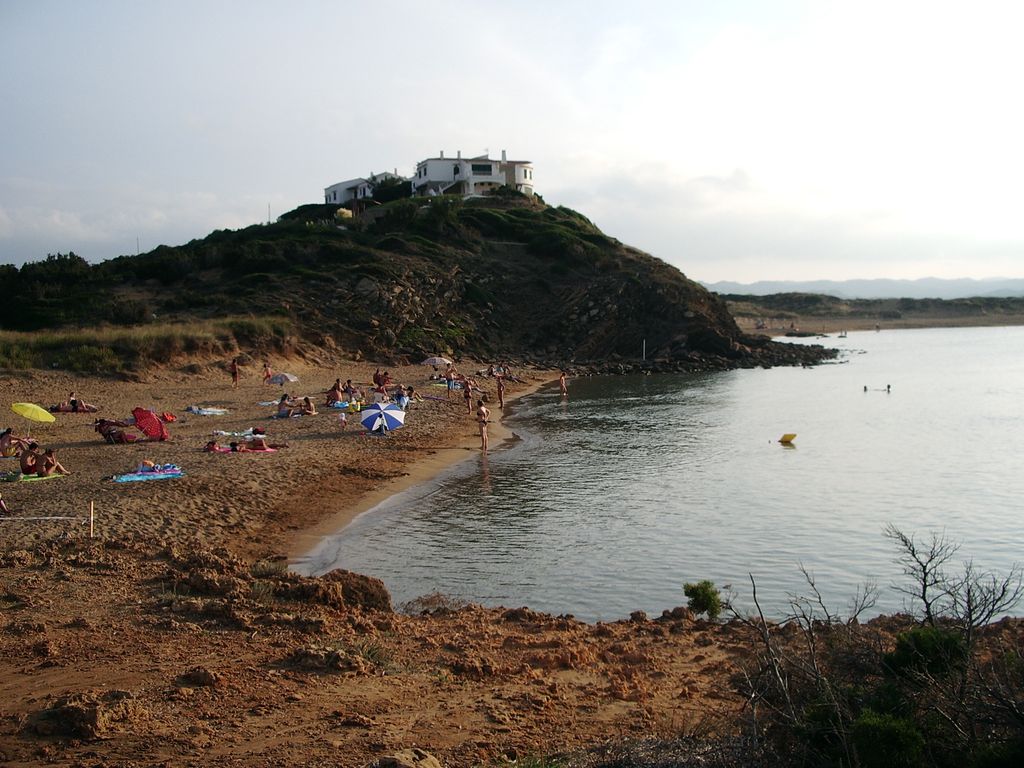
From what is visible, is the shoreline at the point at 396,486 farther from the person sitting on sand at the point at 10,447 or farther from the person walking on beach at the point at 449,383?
the person sitting on sand at the point at 10,447

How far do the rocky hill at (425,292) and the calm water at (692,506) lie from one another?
19.6 metres

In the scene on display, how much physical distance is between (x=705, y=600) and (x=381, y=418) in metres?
17.3

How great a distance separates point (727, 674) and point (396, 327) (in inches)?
1902

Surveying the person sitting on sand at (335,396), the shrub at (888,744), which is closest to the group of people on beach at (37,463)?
the person sitting on sand at (335,396)

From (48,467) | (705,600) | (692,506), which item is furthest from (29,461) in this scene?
(692,506)

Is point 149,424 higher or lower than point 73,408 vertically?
lower

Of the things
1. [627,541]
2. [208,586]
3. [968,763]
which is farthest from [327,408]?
[968,763]

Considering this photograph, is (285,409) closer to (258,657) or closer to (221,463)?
(221,463)

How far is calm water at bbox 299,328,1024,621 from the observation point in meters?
15.4

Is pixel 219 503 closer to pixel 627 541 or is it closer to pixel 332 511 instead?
pixel 332 511

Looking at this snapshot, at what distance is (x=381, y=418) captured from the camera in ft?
94.2

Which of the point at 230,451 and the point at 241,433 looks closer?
the point at 230,451

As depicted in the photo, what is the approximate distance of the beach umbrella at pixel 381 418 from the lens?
1123 inches

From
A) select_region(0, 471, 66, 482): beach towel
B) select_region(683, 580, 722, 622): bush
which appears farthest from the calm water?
select_region(0, 471, 66, 482): beach towel
